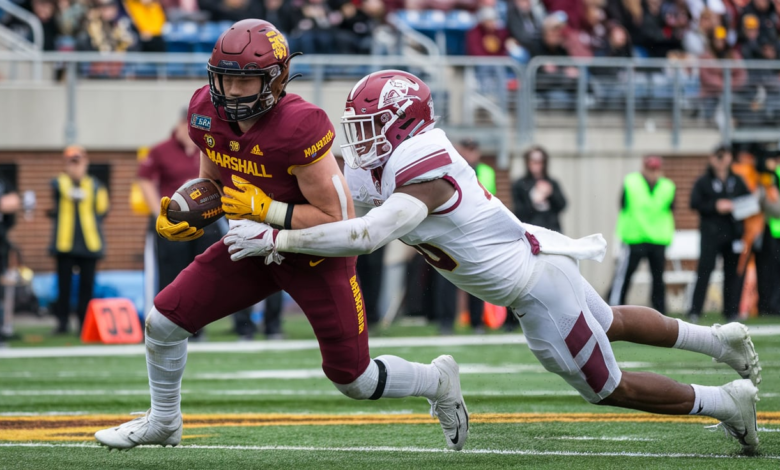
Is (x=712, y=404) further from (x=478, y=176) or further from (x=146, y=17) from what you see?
(x=146, y=17)

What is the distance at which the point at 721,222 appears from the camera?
449 inches

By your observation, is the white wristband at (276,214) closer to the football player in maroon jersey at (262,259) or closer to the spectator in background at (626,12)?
the football player in maroon jersey at (262,259)

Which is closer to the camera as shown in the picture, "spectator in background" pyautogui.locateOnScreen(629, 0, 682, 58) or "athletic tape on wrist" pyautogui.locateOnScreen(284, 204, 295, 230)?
"athletic tape on wrist" pyautogui.locateOnScreen(284, 204, 295, 230)

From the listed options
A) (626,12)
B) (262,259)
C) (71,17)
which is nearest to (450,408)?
(262,259)

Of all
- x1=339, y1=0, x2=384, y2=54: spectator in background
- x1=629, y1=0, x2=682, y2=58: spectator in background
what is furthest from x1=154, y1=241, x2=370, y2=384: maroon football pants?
x1=629, y1=0, x2=682, y2=58: spectator in background

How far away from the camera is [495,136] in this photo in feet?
45.2

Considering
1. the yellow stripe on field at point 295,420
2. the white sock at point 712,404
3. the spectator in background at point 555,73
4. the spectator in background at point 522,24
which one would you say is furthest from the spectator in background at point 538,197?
the white sock at point 712,404

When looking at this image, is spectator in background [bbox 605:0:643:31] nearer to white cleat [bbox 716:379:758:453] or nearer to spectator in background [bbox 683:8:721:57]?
spectator in background [bbox 683:8:721:57]

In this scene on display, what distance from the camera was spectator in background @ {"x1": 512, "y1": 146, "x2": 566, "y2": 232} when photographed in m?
10.8

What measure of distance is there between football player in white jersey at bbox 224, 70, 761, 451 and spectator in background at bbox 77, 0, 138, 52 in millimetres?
9395

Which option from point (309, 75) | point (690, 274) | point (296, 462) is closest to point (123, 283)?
point (309, 75)

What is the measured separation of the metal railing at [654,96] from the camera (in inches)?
549

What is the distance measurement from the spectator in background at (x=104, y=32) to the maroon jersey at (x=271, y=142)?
940 centimetres

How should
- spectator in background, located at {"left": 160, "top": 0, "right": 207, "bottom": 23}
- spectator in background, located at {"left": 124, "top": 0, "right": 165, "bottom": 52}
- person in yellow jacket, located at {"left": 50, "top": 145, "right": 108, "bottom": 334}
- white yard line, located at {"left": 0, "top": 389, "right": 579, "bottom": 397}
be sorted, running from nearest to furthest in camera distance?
white yard line, located at {"left": 0, "top": 389, "right": 579, "bottom": 397} → person in yellow jacket, located at {"left": 50, "top": 145, "right": 108, "bottom": 334} → spectator in background, located at {"left": 124, "top": 0, "right": 165, "bottom": 52} → spectator in background, located at {"left": 160, "top": 0, "right": 207, "bottom": 23}
